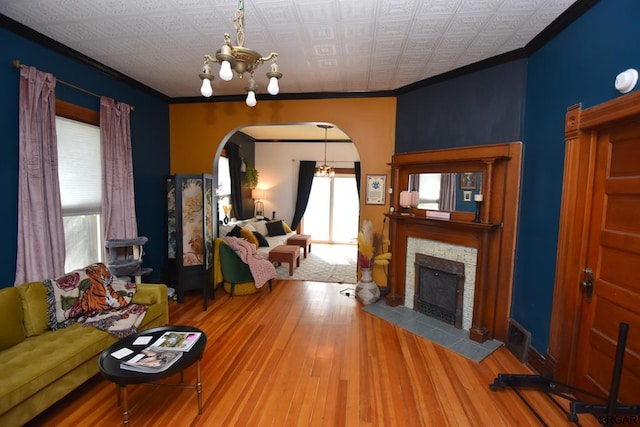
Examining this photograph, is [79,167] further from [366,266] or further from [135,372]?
[366,266]

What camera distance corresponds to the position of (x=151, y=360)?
1.90 meters

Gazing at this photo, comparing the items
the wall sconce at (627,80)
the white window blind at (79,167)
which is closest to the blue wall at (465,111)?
the wall sconce at (627,80)

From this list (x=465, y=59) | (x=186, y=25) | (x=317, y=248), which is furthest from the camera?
(x=317, y=248)

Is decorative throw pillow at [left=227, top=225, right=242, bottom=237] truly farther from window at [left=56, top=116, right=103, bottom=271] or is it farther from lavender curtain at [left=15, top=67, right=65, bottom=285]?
lavender curtain at [left=15, top=67, right=65, bottom=285]

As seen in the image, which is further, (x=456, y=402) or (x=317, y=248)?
(x=317, y=248)

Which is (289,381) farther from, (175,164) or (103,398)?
(175,164)

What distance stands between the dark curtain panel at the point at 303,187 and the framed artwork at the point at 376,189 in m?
4.07

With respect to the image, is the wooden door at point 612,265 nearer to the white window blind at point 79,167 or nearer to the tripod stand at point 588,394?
the tripod stand at point 588,394

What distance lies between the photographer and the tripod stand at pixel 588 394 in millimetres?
1350

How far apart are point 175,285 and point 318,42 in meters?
3.70

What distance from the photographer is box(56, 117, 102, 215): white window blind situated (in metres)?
2.98

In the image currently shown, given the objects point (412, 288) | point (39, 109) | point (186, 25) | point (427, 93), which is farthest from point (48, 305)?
point (427, 93)

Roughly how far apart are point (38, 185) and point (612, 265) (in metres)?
4.55

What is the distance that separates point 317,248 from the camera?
7781mm
